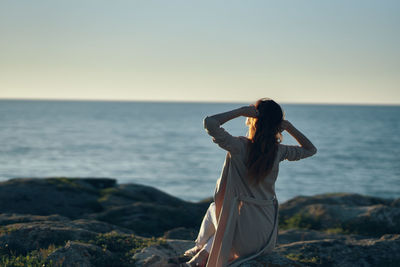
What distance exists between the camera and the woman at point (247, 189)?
581 cm

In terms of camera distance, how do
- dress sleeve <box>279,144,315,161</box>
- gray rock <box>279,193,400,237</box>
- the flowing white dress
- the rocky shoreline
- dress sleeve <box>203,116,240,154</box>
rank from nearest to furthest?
dress sleeve <box>203,116,240,154</box>
the flowing white dress
dress sleeve <box>279,144,315,161</box>
the rocky shoreline
gray rock <box>279,193,400,237</box>

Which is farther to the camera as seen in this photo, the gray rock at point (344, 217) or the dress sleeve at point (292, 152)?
the gray rock at point (344, 217)

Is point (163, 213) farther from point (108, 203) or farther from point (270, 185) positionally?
point (270, 185)

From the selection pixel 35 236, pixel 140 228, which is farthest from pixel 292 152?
pixel 140 228

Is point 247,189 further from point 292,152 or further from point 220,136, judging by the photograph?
point 220,136

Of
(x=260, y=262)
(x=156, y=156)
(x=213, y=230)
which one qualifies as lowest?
(x=156, y=156)

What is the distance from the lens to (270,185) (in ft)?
20.4

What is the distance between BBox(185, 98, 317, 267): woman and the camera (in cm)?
581

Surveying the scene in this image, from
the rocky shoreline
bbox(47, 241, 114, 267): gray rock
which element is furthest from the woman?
bbox(47, 241, 114, 267): gray rock

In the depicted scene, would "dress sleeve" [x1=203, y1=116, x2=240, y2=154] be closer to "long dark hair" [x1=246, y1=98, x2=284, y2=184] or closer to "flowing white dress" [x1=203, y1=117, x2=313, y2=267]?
"flowing white dress" [x1=203, y1=117, x2=313, y2=267]

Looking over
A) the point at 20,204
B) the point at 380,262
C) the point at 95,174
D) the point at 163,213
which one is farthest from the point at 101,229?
the point at 95,174

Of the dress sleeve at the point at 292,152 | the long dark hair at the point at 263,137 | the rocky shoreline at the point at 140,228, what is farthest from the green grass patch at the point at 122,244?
the dress sleeve at the point at 292,152

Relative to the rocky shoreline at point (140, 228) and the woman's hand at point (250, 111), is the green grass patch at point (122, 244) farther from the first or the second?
the woman's hand at point (250, 111)

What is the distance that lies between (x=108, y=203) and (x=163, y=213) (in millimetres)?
2487
